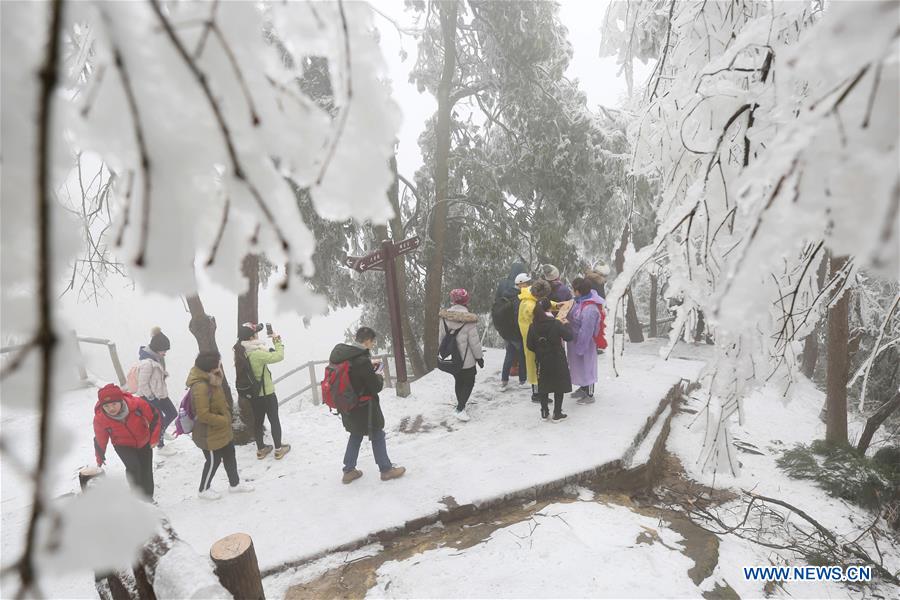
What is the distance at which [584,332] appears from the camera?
5.22m

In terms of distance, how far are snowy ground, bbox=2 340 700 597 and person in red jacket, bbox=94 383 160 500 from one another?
1.41 ft

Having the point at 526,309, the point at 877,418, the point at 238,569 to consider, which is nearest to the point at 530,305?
the point at 526,309

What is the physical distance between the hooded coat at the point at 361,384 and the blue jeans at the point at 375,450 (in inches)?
2.5

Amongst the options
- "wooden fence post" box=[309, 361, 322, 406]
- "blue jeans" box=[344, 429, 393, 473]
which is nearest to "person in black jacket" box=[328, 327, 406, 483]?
"blue jeans" box=[344, 429, 393, 473]

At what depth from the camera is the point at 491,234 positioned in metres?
8.76

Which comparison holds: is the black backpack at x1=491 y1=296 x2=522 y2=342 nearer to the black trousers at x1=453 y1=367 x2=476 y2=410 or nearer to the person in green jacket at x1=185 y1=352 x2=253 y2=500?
the black trousers at x1=453 y1=367 x2=476 y2=410

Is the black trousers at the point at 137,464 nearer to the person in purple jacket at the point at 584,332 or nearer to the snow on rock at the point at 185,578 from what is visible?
the snow on rock at the point at 185,578

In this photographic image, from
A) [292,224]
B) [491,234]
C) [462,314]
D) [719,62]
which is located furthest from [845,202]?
[491,234]

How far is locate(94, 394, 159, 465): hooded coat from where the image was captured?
3.88m

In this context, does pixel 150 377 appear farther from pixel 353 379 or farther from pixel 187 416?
pixel 353 379

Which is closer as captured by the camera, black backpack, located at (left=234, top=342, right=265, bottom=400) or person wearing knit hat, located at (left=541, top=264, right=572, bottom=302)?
black backpack, located at (left=234, top=342, right=265, bottom=400)

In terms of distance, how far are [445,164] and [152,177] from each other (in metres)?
8.50

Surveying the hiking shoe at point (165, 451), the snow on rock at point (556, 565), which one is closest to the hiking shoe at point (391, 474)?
the snow on rock at point (556, 565)

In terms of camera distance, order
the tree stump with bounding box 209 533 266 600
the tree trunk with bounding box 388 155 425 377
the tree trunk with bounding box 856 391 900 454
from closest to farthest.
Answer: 1. the tree stump with bounding box 209 533 266 600
2. the tree trunk with bounding box 856 391 900 454
3. the tree trunk with bounding box 388 155 425 377
